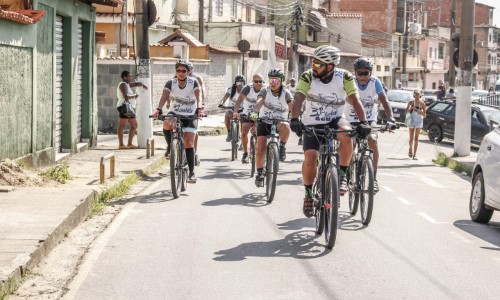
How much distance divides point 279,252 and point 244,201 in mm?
4033

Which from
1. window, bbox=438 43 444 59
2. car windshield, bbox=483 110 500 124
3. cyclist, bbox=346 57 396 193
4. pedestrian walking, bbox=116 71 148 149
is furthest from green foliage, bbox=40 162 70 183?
window, bbox=438 43 444 59

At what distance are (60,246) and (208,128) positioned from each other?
21600mm

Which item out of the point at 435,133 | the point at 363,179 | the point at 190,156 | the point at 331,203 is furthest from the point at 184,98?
the point at 435,133

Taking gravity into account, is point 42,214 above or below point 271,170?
below


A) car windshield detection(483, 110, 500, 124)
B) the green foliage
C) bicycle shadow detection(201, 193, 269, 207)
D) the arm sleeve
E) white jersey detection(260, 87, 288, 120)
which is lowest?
bicycle shadow detection(201, 193, 269, 207)

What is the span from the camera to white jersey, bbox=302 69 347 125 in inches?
419

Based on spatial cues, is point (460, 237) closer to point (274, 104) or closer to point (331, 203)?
point (331, 203)

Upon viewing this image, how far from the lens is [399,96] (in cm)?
4109

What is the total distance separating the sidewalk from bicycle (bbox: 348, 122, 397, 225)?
10.5 feet

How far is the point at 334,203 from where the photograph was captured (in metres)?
9.49

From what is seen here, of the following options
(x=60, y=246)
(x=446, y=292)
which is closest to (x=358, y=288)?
(x=446, y=292)

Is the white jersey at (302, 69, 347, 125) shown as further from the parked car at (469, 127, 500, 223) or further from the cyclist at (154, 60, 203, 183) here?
the cyclist at (154, 60, 203, 183)

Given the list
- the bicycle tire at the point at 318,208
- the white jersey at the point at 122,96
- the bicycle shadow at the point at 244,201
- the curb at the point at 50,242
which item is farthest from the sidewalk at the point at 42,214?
the white jersey at the point at 122,96

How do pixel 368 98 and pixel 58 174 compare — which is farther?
pixel 58 174
